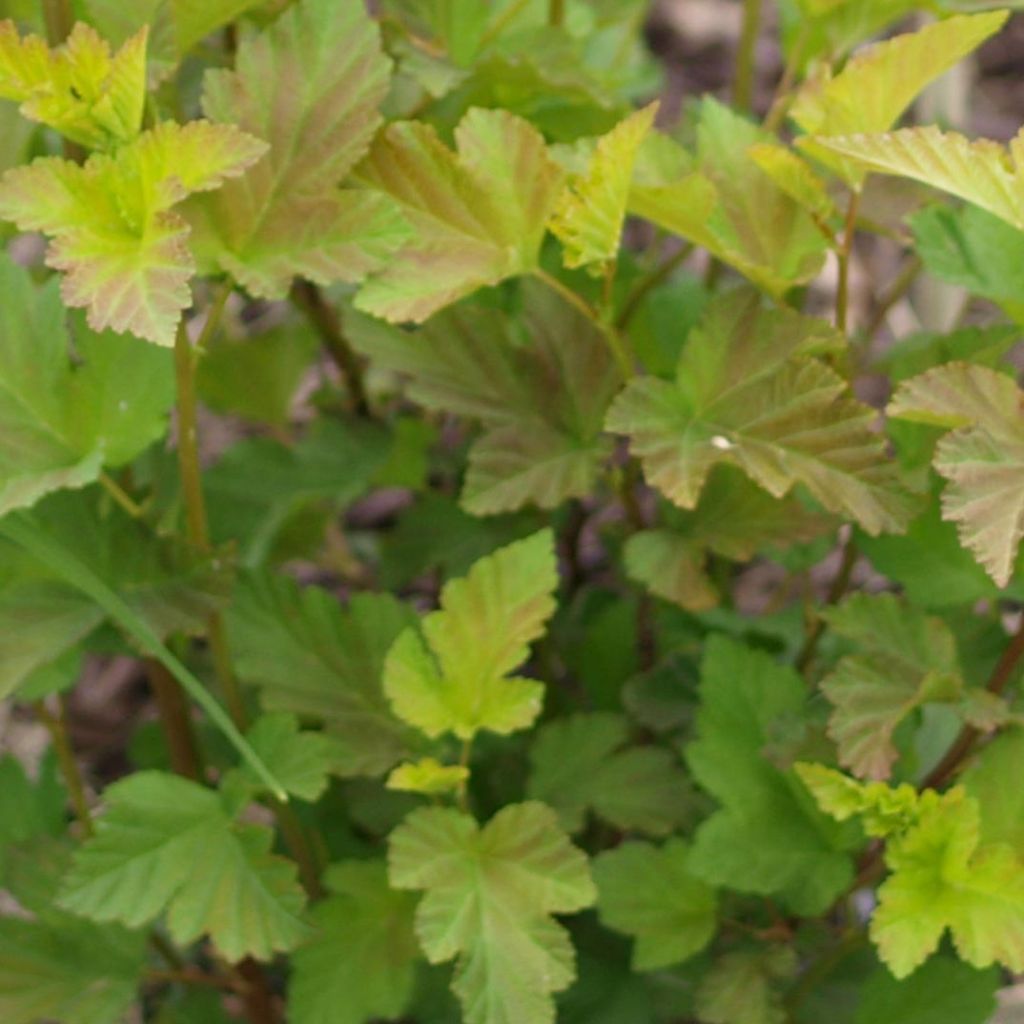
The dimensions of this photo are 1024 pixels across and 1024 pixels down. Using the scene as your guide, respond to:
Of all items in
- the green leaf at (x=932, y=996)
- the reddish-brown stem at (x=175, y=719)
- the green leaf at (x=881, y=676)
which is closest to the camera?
the green leaf at (x=881, y=676)

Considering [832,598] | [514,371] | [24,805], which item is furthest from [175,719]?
[832,598]

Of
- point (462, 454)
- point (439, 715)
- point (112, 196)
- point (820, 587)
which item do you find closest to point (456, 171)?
point (112, 196)

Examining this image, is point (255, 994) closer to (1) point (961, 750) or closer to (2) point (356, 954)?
(2) point (356, 954)

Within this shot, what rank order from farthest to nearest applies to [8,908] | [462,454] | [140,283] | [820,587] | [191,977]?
[820,587], [8,908], [462,454], [191,977], [140,283]

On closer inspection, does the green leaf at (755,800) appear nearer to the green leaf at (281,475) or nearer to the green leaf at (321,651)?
the green leaf at (321,651)

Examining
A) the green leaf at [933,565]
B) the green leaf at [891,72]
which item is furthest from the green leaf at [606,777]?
the green leaf at [891,72]

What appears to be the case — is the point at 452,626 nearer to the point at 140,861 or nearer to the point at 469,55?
the point at 140,861
